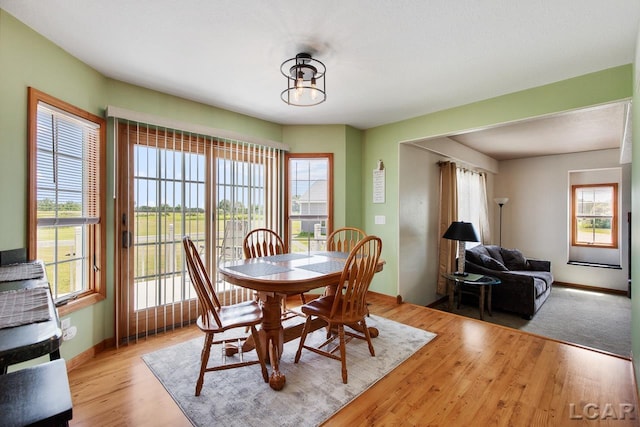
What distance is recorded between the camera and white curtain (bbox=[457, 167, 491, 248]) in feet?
16.0

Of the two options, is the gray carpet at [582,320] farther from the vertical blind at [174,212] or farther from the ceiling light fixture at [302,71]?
the ceiling light fixture at [302,71]

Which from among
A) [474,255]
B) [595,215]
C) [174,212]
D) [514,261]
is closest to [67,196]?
[174,212]

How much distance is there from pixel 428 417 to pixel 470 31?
243cm

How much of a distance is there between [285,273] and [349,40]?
1.71m

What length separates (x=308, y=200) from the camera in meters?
3.94

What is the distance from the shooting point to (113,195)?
8.35 ft

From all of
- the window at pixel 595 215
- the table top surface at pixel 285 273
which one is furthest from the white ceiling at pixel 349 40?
the window at pixel 595 215

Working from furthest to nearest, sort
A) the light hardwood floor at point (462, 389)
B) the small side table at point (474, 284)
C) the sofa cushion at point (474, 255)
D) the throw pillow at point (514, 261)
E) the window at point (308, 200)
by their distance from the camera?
the throw pillow at point (514, 261) → the sofa cushion at point (474, 255) → the window at point (308, 200) → the small side table at point (474, 284) → the light hardwood floor at point (462, 389)

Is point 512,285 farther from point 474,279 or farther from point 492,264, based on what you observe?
point 474,279

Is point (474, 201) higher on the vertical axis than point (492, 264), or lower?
higher

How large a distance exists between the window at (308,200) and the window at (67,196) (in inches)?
81.6

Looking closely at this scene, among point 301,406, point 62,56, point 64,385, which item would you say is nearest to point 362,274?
point 301,406

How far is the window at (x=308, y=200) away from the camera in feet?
12.8

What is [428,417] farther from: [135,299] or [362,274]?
[135,299]
